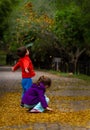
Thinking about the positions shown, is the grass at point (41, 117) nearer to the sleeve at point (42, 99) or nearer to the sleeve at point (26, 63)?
the sleeve at point (42, 99)

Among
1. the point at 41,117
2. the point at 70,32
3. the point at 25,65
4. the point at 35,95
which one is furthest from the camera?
the point at 70,32

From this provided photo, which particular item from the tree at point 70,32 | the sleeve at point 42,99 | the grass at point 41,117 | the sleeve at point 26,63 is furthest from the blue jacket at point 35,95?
the tree at point 70,32

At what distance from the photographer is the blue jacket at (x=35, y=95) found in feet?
40.6

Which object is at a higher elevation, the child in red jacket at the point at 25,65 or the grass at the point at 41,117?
the child in red jacket at the point at 25,65

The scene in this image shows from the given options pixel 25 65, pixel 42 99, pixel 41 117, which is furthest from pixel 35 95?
pixel 25 65

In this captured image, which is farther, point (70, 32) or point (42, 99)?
point (70, 32)

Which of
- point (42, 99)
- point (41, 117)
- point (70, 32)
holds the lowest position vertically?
point (41, 117)

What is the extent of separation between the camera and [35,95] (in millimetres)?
12625

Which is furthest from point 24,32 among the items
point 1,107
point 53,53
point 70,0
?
point 1,107

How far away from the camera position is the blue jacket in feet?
40.6

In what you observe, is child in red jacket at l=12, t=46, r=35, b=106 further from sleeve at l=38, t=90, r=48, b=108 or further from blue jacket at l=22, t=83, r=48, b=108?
sleeve at l=38, t=90, r=48, b=108

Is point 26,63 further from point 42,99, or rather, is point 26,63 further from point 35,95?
point 42,99

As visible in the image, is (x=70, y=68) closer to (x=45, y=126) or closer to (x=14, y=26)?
(x=14, y=26)

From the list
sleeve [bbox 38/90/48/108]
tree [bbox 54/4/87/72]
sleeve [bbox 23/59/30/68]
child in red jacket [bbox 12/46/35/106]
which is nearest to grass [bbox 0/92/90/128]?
sleeve [bbox 38/90/48/108]
